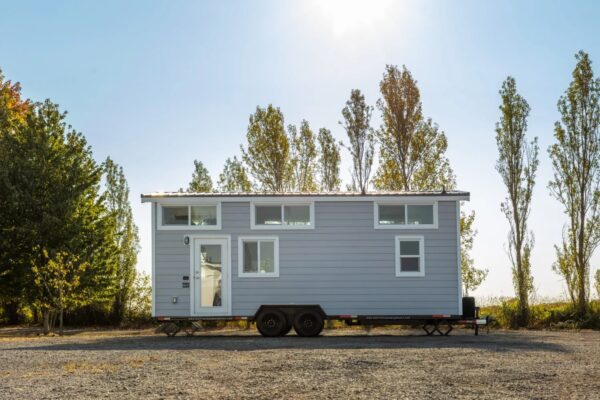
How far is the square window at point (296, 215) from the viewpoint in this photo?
62.9 feet

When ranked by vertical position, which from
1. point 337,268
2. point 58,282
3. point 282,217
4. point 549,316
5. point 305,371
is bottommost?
point 549,316

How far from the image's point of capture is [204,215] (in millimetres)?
19125

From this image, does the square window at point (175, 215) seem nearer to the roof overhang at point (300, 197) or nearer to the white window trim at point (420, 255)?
the roof overhang at point (300, 197)

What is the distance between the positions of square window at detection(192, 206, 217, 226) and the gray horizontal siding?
0.28 meters

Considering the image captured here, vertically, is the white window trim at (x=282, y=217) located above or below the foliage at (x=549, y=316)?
above

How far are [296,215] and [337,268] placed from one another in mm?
1652

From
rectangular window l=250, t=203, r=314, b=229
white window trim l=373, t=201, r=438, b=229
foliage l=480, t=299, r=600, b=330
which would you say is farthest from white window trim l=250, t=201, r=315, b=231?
foliage l=480, t=299, r=600, b=330

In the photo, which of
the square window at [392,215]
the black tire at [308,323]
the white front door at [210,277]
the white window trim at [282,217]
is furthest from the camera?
the square window at [392,215]

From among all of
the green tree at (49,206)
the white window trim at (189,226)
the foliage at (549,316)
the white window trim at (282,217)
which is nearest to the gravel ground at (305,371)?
the white window trim at (189,226)

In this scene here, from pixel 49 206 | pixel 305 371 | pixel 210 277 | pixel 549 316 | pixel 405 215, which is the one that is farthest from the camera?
pixel 49 206

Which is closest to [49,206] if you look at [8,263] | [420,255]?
[8,263]

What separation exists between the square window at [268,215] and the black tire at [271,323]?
216 centimetres

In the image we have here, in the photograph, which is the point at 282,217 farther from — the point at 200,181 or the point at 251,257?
the point at 200,181

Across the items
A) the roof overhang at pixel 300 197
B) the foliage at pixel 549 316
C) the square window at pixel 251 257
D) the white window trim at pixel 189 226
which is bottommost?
the foliage at pixel 549 316
